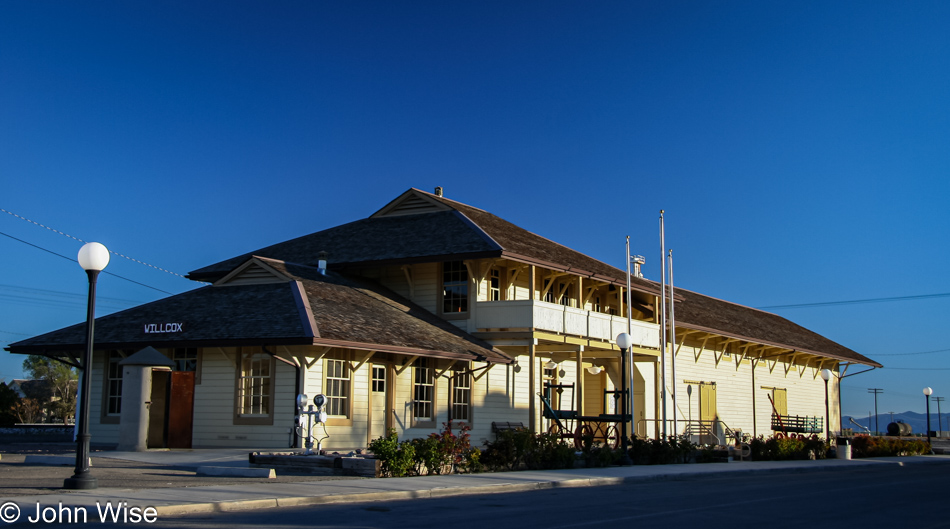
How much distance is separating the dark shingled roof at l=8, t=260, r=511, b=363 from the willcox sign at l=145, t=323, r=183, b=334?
12 centimetres

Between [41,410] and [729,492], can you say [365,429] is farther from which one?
[41,410]

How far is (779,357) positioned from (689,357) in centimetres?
972

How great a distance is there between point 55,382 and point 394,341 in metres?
58.1

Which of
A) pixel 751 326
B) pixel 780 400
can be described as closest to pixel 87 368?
pixel 751 326

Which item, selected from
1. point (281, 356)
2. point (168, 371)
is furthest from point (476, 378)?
point (168, 371)

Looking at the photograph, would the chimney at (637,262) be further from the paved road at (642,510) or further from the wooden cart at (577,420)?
the paved road at (642,510)

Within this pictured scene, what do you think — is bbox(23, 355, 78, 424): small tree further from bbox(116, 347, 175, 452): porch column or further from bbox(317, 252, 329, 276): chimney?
bbox(116, 347, 175, 452): porch column

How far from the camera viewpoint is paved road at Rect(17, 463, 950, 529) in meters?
10.7

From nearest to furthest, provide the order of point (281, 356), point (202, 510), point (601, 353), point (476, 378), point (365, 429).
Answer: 1. point (202, 510)
2. point (281, 356)
3. point (365, 429)
4. point (476, 378)
5. point (601, 353)

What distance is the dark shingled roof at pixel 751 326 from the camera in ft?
125

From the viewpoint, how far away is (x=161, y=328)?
23250 mm

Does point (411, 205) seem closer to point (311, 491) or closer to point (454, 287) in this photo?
point (454, 287)

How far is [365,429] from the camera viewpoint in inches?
952

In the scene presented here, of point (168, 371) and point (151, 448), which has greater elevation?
point (168, 371)
